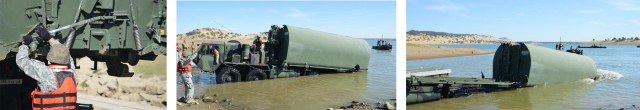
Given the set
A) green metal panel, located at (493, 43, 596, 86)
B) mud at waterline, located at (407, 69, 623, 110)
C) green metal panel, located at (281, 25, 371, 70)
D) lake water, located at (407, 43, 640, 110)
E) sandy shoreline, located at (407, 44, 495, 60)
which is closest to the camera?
green metal panel, located at (281, 25, 371, 70)

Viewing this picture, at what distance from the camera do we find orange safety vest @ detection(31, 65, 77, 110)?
2986mm

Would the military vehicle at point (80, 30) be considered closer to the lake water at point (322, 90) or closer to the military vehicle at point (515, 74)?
the lake water at point (322, 90)

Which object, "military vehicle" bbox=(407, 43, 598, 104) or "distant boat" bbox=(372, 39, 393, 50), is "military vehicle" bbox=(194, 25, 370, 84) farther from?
"military vehicle" bbox=(407, 43, 598, 104)

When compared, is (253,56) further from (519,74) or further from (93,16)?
(519,74)

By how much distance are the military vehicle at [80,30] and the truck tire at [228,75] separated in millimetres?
1241

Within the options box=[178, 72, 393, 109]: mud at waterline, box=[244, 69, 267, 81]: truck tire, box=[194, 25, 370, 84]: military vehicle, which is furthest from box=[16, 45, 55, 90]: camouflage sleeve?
box=[244, 69, 267, 81]: truck tire

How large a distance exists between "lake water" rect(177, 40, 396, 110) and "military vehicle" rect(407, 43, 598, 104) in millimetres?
799

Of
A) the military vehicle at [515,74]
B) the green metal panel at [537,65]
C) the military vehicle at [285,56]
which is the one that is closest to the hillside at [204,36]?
the military vehicle at [285,56]

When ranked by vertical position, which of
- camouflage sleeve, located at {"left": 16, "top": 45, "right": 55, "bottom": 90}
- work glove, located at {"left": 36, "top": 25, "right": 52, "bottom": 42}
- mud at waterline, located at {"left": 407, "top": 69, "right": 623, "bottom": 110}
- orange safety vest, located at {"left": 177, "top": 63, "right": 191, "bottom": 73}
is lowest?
mud at waterline, located at {"left": 407, "top": 69, "right": 623, "bottom": 110}

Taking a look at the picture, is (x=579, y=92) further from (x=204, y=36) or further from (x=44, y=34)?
(x=44, y=34)

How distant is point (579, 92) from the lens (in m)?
5.44

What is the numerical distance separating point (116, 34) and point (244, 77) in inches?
76.6

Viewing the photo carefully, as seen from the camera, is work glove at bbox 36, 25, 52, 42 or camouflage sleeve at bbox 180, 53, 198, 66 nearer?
work glove at bbox 36, 25, 52, 42

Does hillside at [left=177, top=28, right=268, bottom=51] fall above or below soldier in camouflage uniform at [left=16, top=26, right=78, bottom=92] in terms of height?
above
